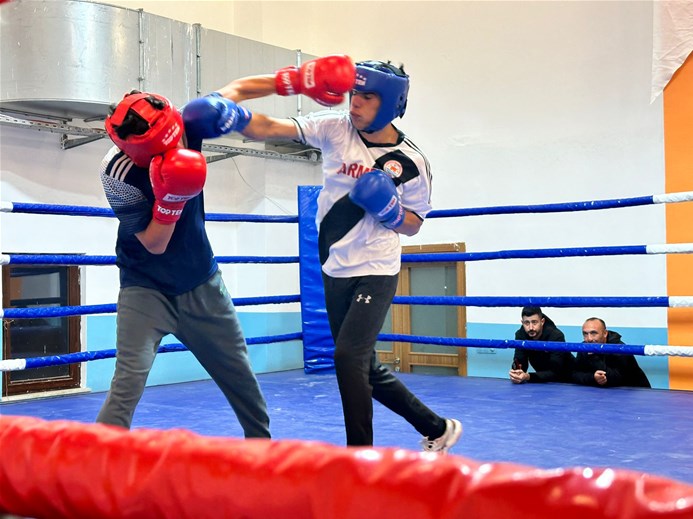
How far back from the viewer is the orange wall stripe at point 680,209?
4875mm

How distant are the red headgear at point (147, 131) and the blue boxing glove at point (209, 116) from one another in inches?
3.2

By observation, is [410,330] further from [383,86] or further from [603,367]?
[383,86]

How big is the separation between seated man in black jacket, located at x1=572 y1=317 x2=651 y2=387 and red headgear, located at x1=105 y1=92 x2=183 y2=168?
3.19 metres

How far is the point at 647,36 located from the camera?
5191 millimetres

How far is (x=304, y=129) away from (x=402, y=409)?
0.94m

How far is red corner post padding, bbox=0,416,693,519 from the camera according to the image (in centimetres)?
67

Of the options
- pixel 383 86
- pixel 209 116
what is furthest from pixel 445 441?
pixel 209 116

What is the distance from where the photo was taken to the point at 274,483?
2.52 ft

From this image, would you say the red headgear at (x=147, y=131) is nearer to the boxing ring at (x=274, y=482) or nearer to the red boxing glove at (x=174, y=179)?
the red boxing glove at (x=174, y=179)

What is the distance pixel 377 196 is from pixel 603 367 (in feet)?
8.70

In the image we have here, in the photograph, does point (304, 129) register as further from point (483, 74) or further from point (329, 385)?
point (483, 74)

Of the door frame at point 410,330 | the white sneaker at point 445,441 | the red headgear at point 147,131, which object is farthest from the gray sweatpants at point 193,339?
the door frame at point 410,330

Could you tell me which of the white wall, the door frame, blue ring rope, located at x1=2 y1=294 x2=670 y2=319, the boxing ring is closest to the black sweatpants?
the boxing ring

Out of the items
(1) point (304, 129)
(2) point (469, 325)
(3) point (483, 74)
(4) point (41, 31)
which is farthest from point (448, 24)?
(1) point (304, 129)
